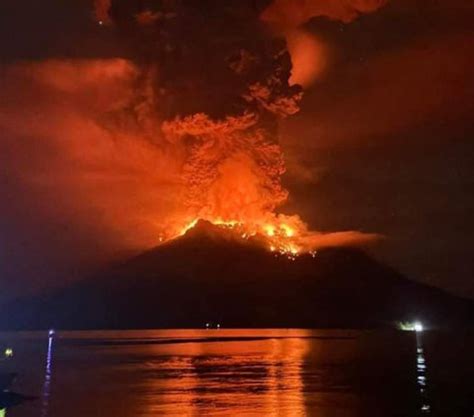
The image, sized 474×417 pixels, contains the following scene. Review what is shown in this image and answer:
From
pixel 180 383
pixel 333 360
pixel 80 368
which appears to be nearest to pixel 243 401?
pixel 180 383

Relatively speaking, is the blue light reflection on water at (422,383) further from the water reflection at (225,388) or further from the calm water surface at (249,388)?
the water reflection at (225,388)

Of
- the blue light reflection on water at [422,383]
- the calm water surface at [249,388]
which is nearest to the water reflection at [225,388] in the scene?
the calm water surface at [249,388]

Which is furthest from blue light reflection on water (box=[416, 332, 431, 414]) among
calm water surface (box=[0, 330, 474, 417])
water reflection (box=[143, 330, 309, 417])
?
water reflection (box=[143, 330, 309, 417])

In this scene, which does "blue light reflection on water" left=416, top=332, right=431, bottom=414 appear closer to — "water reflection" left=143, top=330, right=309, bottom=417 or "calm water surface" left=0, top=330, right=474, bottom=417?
"calm water surface" left=0, top=330, right=474, bottom=417

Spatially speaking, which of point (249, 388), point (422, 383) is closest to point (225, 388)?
point (249, 388)

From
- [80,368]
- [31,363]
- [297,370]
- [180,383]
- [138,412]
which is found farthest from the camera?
[31,363]

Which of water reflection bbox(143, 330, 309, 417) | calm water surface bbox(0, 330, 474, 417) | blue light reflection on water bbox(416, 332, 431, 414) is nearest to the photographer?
calm water surface bbox(0, 330, 474, 417)

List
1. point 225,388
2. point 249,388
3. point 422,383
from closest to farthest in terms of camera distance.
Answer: point 249,388
point 225,388
point 422,383

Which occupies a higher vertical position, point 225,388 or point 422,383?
point 422,383

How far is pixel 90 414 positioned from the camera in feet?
143

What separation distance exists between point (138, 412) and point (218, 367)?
36754 mm

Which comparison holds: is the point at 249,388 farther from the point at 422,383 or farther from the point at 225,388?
the point at 422,383

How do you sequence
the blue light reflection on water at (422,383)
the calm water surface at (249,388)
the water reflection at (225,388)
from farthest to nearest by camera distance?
the blue light reflection on water at (422,383), the water reflection at (225,388), the calm water surface at (249,388)

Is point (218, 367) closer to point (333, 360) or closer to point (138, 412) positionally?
point (333, 360)
